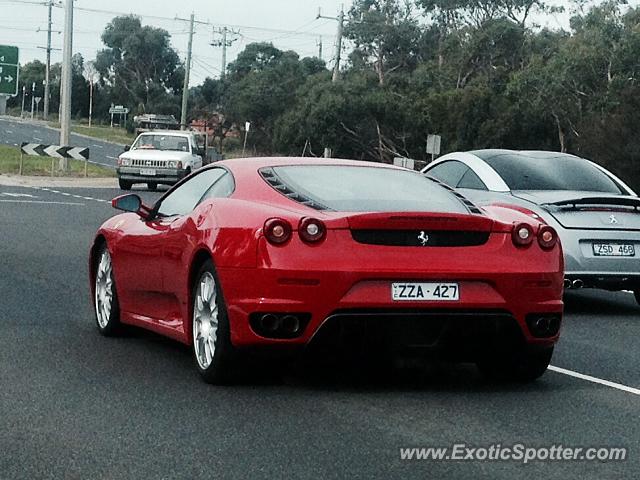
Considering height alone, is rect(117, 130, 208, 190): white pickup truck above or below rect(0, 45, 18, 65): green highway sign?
below

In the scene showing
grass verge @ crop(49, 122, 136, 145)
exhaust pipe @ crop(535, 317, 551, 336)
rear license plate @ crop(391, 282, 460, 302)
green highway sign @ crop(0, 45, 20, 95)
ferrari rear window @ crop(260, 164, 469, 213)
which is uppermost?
ferrari rear window @ crop(260, 164, 469, 213)

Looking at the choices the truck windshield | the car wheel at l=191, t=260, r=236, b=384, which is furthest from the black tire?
the car wheel at l=191, t=260, r=236, b=384

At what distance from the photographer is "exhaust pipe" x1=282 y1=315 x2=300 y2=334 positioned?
7727mm

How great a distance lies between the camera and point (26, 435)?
666 cm

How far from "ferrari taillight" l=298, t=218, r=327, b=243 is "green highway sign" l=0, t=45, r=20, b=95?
4684cm

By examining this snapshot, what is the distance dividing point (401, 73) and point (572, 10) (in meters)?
19.2

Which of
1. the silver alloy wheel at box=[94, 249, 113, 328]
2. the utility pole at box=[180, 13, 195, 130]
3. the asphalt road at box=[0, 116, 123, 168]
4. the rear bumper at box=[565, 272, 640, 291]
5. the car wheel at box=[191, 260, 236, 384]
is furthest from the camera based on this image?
the utility pole at box=[180, 13, 195, 130]


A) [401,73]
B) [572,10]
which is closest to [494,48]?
Result: [572,10]

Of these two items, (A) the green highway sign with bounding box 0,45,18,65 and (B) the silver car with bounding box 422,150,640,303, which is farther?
(A) the green highway sign with bounding box 0,45,18,65

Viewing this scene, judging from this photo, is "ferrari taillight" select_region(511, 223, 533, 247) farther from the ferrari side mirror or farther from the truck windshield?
the truck windshield

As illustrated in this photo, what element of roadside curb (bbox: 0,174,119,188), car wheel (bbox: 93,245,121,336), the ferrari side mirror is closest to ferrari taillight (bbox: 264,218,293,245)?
the ferrari side mirror

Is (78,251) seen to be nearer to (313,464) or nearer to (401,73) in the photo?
(313,464)

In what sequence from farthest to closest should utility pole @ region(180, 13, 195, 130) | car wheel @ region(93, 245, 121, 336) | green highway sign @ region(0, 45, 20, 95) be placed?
1. utility pole @ region(180, 13, 195, 130)
2. green highway sign @ region(0, 45, 20, 95)
3. car wheel @ region(93, 245, 121, 336)

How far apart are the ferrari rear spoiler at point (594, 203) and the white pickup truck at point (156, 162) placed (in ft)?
87.2
